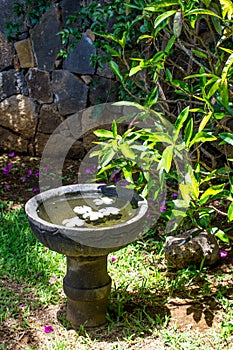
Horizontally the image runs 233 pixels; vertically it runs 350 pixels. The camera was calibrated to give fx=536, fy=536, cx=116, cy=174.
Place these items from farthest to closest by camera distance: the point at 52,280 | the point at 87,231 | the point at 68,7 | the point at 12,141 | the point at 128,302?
the point at 12,141 → the point at 68,7 → the point at 52,280 → the point at 128,302 → the point at 87,231

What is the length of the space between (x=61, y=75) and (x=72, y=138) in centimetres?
54

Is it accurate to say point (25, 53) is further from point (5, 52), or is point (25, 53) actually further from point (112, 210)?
point (112, 210)

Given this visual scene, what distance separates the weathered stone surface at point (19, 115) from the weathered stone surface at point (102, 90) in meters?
0.61

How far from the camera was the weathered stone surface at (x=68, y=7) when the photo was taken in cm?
421

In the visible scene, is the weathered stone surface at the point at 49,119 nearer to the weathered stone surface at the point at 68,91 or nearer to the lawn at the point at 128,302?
the weathered stone surface at the point at 68,91

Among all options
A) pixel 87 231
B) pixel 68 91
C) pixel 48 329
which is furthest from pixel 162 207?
pixel 68 91

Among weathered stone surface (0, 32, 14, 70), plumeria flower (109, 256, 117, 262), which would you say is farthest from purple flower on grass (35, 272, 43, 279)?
weathered stone surface (0, 32, 14, 70)

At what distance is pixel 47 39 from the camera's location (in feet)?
14.5

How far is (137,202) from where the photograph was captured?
254 cm

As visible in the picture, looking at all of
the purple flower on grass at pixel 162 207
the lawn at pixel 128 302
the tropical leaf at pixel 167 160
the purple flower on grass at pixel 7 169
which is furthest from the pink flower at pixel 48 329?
the purple flower on grass at pixel 7 169

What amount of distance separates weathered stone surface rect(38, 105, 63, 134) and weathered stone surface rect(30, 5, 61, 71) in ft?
1.14

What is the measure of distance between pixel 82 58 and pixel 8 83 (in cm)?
78

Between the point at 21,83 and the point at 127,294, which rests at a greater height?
the point at 21,83

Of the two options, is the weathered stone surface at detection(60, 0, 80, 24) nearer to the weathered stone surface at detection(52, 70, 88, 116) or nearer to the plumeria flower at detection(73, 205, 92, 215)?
the weathered stone surface at detection(52, 70, 88, 116)
